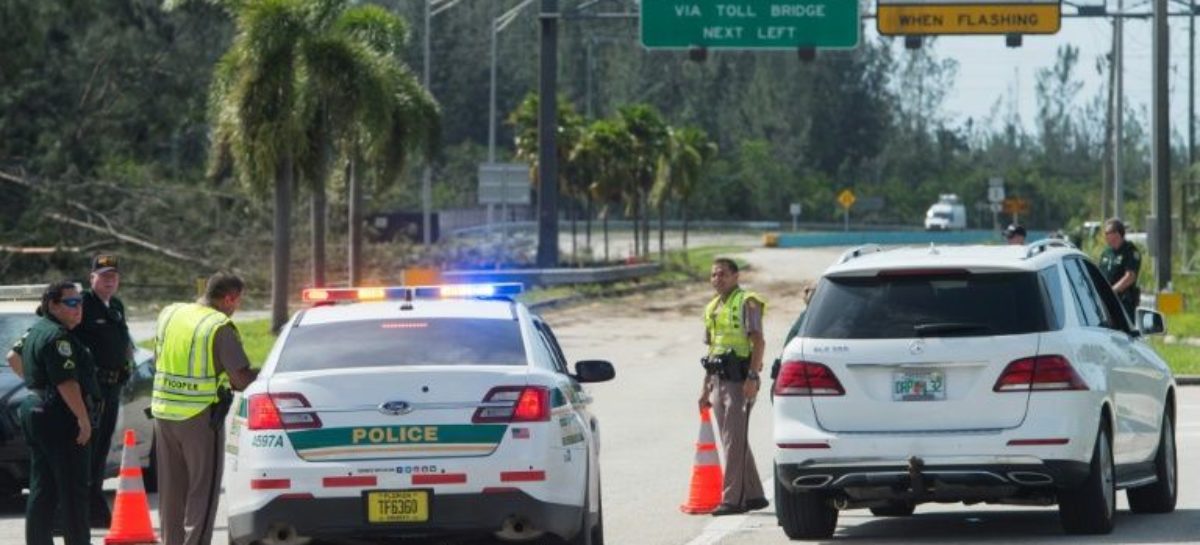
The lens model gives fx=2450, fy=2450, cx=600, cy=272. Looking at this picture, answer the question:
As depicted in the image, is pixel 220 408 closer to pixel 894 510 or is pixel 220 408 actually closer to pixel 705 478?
pixel 705 478

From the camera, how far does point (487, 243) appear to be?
70625 mm

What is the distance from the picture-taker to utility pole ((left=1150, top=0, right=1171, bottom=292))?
37875 millimetres

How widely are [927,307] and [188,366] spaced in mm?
4035

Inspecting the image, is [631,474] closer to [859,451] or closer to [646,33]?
[859,451]

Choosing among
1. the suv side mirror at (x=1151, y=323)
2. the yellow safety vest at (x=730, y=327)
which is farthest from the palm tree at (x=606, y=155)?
the yellow safety vest at (x=730, y=327)

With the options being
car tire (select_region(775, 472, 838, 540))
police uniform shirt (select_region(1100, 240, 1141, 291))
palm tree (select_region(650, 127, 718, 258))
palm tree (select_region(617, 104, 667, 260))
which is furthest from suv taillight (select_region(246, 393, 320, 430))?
palm tree (select_region(650, 127, 718, 258))

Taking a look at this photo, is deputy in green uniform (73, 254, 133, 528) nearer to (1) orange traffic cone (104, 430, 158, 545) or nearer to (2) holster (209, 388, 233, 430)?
(1) orange traffic cone (104, 430, 158, 545)

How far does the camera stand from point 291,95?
40.7 meters

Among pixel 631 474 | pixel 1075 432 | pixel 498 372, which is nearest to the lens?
pixel 498 372

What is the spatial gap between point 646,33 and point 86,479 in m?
32.7

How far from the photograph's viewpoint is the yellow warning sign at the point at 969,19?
44.0 m

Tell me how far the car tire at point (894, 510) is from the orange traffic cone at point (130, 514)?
14.4 feet

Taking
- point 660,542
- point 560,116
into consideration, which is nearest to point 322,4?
point 660,542

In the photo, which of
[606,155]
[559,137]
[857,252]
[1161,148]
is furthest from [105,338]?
[606,155]
